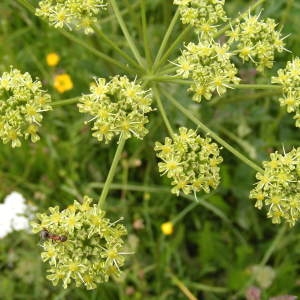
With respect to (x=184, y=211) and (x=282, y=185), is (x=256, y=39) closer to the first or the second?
(x=282, y=185)

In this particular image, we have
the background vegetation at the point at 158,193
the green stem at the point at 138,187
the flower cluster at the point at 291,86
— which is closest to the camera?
the flower cluster at the point at 291,86

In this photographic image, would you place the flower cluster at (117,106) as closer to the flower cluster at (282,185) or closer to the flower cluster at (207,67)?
the flower cluster at (207,67)

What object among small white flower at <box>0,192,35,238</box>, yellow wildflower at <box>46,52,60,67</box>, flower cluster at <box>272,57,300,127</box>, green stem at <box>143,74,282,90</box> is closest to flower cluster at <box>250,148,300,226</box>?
flower cluster at <box>272,57,300,127</box>

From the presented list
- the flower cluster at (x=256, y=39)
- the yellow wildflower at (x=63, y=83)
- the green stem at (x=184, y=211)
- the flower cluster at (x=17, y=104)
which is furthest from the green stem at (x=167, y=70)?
the yellow wildflower at (x=63, y=83)

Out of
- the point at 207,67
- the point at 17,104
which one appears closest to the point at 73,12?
the point at 17,104

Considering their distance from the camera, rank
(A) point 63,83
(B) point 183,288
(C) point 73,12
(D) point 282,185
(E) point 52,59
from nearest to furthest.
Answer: (D) point 282,185
(C) point 73,12
(B) point 183,288
(A) point 63,83
(E) point 52,59

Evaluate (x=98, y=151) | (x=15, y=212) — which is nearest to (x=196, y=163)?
(x=15, y=212)

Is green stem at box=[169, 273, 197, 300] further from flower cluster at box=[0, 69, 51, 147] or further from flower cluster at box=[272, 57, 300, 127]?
flower cluster at box=[0, 69, 51, 147]
